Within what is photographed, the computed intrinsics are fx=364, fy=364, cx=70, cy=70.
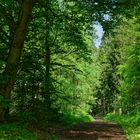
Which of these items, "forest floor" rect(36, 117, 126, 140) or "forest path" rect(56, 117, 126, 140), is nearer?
"forest floor" rect(36, 117, 126, 140)

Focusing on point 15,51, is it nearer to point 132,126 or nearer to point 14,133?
point 14,133

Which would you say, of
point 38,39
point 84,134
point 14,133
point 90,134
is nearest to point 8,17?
point 38,39

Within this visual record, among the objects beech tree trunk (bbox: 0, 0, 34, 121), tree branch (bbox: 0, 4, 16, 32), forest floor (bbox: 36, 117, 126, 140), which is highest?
tree branch (bbox: 0, 4, 16, 32)

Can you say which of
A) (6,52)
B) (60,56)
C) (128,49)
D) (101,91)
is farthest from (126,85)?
(101,91)

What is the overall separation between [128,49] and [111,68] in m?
38.3

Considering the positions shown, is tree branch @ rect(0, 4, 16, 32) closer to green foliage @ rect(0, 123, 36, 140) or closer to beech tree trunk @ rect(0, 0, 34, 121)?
beech tree trunk @ rect(0, 0, 34, 121)

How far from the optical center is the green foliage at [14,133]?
39.9 ft

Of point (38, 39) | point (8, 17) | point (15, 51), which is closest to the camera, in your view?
point (15, 51)

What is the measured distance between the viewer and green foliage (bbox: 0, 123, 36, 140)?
12165 millimetres

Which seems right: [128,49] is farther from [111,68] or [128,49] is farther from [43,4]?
[111,68]

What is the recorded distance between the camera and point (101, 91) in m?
72.6

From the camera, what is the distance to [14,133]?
43.1 feet

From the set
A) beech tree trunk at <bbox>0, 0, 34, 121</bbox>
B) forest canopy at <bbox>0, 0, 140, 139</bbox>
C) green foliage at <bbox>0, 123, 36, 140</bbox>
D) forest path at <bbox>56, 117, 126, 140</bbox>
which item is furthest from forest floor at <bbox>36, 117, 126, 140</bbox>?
beech tree trunk at <bbox>0, 0, 34, 121</bbox>

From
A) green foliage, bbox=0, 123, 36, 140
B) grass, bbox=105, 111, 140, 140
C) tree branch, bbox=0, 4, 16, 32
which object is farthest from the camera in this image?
grass, bbox=105, 111, 140, 140
